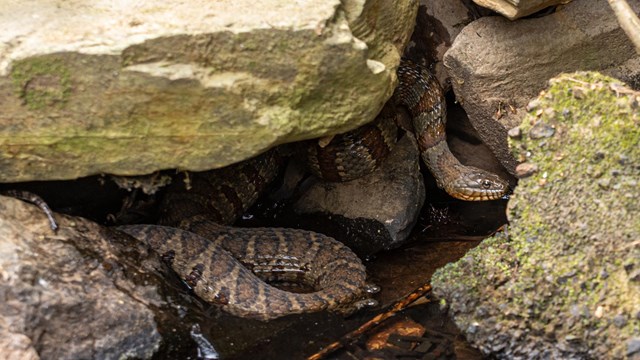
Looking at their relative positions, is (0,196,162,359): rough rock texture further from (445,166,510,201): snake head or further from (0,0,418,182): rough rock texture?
(445,166,510,201): snake head

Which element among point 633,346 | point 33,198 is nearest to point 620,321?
point 633,346

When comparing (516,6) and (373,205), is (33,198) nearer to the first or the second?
(373,205)

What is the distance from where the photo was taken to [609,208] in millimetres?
4160

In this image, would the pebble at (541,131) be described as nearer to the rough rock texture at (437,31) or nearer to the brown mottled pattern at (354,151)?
the brown mottled pattern at (354,151)

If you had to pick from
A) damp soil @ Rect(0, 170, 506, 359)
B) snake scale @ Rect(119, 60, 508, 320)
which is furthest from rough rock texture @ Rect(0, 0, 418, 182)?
snake scale @ Rect(119, 60, 508, 320)

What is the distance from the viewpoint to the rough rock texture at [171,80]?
13.1 feet

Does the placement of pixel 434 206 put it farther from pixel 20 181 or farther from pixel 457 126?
pixel 20 181

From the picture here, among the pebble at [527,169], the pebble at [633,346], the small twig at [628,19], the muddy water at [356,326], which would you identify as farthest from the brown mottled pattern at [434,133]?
the pebble at [633,346]

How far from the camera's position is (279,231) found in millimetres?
5598

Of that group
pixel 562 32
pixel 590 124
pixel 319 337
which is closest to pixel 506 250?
pixel 590 124

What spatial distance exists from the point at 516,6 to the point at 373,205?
162 centimetres

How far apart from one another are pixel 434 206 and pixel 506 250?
1.74 metres

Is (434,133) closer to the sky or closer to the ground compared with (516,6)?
closer to the ground

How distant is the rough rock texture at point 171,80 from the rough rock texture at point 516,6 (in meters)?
1.00
